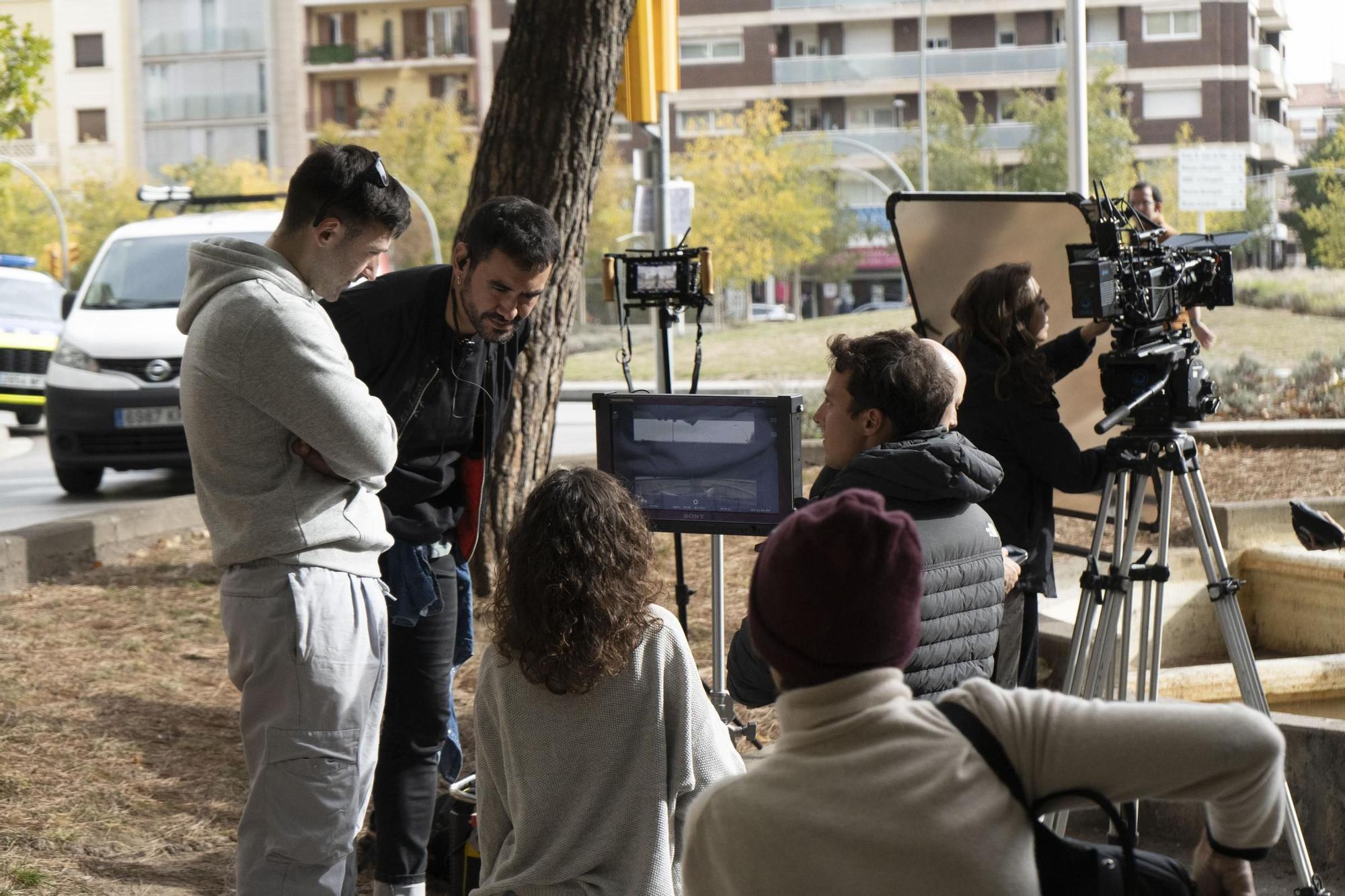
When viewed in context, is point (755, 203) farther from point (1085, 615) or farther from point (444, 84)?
point (1085, 615)

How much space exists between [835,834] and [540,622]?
1.05 metres

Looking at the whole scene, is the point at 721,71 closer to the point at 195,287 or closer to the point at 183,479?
the point at 183,479

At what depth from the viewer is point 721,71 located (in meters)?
60.6

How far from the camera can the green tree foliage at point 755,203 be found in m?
46.0

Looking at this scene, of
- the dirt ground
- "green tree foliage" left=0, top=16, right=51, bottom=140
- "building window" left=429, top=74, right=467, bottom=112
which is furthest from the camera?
"building window" left=429, top=74, right=467, bottom=112

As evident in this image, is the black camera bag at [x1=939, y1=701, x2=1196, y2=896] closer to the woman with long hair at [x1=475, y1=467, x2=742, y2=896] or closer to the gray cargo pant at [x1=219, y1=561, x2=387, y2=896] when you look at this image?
the woman with long hair at [x1=475, y1=467, x2=742, y2=896]

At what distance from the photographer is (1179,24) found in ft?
184

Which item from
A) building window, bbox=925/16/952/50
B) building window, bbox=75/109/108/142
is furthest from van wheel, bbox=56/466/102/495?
building window, bbox=75/109/108/142

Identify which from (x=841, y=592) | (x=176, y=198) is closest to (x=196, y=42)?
(x=176, y=198)

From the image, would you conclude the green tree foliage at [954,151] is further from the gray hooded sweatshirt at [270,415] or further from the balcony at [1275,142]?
the gray hooded sweatshirt at [270,415]

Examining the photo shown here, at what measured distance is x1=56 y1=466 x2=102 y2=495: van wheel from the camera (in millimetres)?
12578

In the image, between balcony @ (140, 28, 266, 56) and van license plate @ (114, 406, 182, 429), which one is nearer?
van license plate @ (114, 406, 182, 429)

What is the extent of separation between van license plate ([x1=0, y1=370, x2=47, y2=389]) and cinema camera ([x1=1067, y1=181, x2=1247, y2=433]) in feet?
52.2

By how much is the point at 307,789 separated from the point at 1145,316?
2447mm
